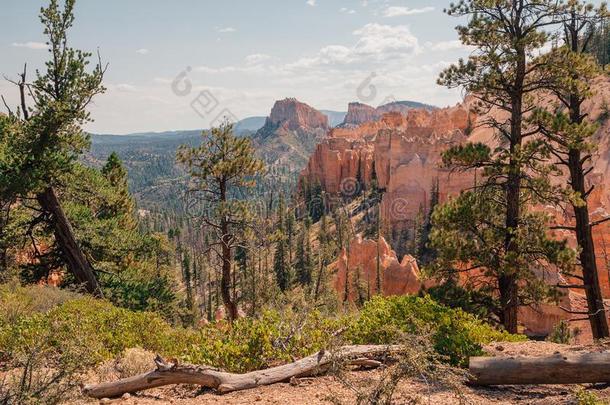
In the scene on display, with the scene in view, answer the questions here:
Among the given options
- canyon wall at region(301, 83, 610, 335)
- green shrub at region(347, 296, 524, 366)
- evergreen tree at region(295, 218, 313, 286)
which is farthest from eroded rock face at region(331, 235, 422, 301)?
green shrub at region(347, 296, 524, 366)

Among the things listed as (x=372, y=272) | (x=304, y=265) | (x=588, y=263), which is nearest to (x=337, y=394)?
(x=588, y=263)

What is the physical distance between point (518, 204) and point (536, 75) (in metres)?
3.30

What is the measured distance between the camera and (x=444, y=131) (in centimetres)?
9162

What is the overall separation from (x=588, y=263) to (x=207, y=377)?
10923 mm

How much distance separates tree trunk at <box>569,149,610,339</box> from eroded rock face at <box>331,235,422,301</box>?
21513 millimetres

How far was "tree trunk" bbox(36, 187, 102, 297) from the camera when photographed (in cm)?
1555

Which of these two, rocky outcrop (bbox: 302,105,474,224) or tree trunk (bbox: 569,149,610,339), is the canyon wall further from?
tree trunk (bbox: 569,149,610,339)

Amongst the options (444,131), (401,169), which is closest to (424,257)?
(401,169)

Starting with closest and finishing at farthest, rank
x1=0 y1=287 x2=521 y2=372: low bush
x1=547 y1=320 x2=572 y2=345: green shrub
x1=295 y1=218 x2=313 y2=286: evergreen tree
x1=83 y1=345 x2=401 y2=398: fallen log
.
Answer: x1=83 y1=345 x2=401 y2=398: fallen log < x1=0 y1=287 x2=521 y2=372: low bush < x1=547 y1=320 x2=572 y2=345: green shrub < x1=295 y1=218 x2=313 y2=286: evergreen tree

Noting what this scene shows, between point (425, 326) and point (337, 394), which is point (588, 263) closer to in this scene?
point (425, 326)

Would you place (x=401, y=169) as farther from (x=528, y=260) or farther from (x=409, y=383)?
(x=409, y=383)

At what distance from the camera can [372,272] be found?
48094 mm

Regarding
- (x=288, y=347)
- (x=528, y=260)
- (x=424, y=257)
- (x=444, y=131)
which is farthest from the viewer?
(x=444, y=131)

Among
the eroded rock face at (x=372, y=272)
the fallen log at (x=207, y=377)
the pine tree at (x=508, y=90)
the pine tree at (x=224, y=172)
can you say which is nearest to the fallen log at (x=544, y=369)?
the fallen log at (x=207, y=377)
